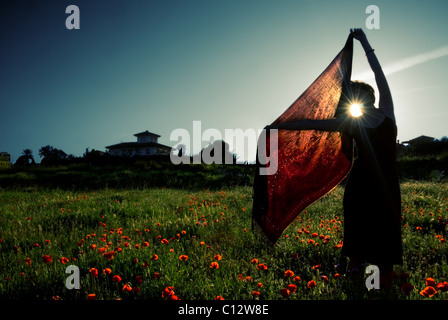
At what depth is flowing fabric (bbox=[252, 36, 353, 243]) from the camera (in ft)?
8.35

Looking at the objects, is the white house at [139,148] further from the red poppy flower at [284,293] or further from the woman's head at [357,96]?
the red poppy flower at [284,293]

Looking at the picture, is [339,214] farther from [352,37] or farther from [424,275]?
[352,37]

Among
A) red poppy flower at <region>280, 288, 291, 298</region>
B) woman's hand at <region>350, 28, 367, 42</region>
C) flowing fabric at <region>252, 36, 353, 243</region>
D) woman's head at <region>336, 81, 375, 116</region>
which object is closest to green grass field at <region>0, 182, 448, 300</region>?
red poppy flower at <region>280, 288, 291, 298</region>

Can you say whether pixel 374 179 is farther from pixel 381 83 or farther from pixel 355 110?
pixel 381 83

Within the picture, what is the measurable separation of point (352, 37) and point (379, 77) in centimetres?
66

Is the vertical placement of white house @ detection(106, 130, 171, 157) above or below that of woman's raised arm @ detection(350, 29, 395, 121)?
above

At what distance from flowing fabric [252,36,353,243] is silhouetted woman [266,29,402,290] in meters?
0.27

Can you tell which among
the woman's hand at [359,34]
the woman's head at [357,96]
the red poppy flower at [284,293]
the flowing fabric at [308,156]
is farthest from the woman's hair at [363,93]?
the red poppy flower at [284,293]

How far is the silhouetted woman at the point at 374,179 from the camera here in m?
2.13

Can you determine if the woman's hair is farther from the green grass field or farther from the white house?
the white house

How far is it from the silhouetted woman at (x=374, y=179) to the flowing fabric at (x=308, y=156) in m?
0.27

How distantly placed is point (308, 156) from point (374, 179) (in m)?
0.69
